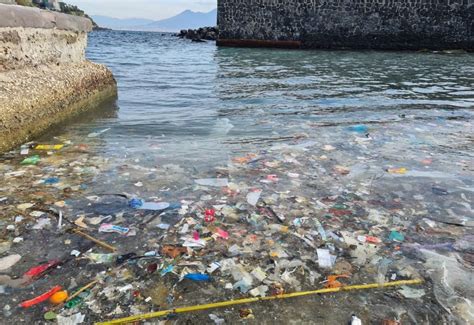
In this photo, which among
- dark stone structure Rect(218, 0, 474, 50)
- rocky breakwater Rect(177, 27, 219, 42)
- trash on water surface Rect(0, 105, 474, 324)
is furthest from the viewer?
rocky breakwater Rect(177, 27, 219, 42)

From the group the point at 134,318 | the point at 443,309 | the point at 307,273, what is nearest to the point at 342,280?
the point at 307,273

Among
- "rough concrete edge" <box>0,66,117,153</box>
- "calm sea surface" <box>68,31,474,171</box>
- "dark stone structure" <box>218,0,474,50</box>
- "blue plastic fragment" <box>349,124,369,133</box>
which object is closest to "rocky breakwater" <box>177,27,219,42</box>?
"dark stone structure" <box>218,0,474,50</box>

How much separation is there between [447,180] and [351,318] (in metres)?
1.92

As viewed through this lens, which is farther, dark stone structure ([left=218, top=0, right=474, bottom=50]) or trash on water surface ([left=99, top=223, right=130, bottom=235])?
dark stone structure ([left=218, top=0, right=474, bottom=50])

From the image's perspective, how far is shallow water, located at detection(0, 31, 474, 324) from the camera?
1.69 m

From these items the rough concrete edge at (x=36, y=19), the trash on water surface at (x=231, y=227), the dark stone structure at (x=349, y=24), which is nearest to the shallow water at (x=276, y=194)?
the trash on water surface at (x=231, y=227)

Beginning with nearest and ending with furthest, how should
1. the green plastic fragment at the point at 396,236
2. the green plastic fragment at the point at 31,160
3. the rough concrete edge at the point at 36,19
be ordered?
the green plastic fragment at the point at 396,236 → the green plastic fragment at the point at 31,160 → the rough concrete edge at the point at 36,19

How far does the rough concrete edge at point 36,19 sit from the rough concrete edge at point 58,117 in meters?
0.83

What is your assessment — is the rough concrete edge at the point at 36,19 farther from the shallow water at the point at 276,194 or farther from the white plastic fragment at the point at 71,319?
the white plastic fragment at the point at 71,319

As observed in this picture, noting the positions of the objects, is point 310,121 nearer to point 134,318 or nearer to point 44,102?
point 44,102

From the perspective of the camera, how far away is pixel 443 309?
1610 millimetres

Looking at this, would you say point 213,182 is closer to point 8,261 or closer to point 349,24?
point 8,261

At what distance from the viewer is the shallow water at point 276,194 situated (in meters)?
1.69

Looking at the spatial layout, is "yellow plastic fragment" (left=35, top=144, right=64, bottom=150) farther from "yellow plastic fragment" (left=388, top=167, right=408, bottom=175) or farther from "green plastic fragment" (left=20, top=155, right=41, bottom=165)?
"yellow plastic fragment" (left=388, top=167, right=408, bottom=175)
